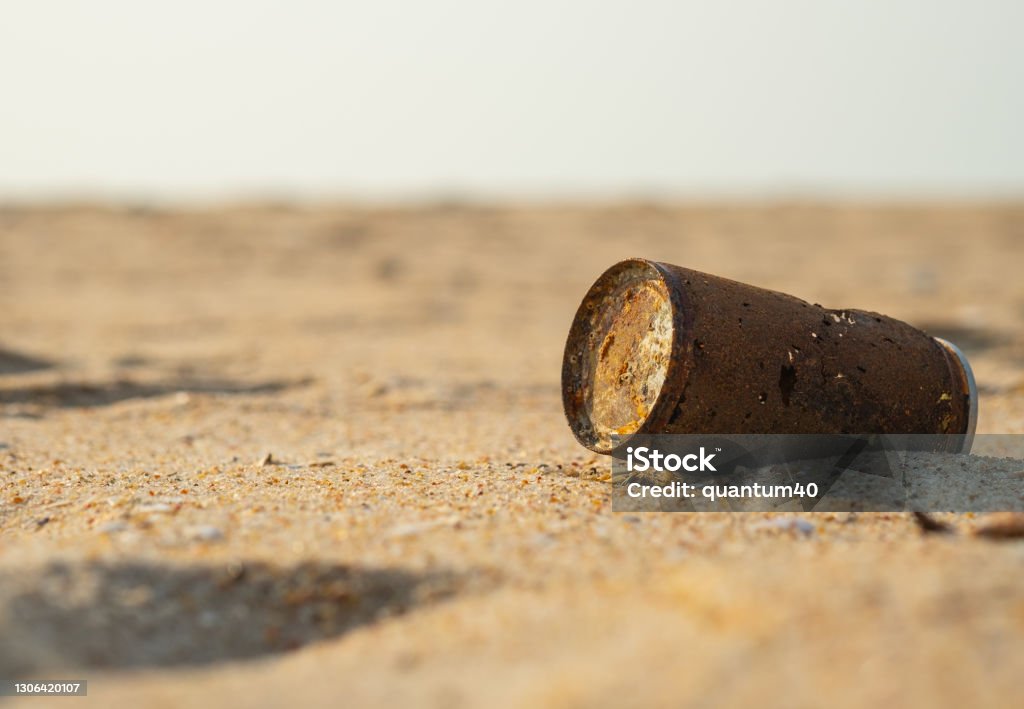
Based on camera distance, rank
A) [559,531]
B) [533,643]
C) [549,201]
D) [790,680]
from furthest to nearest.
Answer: [549,201] → [559,531] → [533,643] → [790,680]

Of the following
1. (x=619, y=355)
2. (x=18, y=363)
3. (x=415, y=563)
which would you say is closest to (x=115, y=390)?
(x=18, y=363)

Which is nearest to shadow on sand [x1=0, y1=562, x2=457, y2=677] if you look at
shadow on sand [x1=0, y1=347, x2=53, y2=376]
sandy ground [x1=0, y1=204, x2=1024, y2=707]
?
sandy ground [x1=0, y1=204, x2=1024, y2=707]

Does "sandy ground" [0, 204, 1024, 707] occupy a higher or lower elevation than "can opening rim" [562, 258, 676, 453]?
lower

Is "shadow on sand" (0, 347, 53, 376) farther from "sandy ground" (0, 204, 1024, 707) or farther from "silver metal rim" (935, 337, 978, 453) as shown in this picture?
"silver metal rim" (935, 337, 978, 453)

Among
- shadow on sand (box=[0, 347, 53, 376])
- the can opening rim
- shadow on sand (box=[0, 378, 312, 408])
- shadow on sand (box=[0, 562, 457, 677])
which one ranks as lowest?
shadow on sand (box=[0, 562, 457, 677])

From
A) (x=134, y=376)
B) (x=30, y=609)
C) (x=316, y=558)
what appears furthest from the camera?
(x=134, y=376)

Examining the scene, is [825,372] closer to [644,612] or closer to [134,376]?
[644,612]

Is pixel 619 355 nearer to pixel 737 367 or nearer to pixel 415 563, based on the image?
pixel 737 367

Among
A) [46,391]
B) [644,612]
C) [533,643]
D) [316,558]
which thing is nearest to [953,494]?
[644,612]
